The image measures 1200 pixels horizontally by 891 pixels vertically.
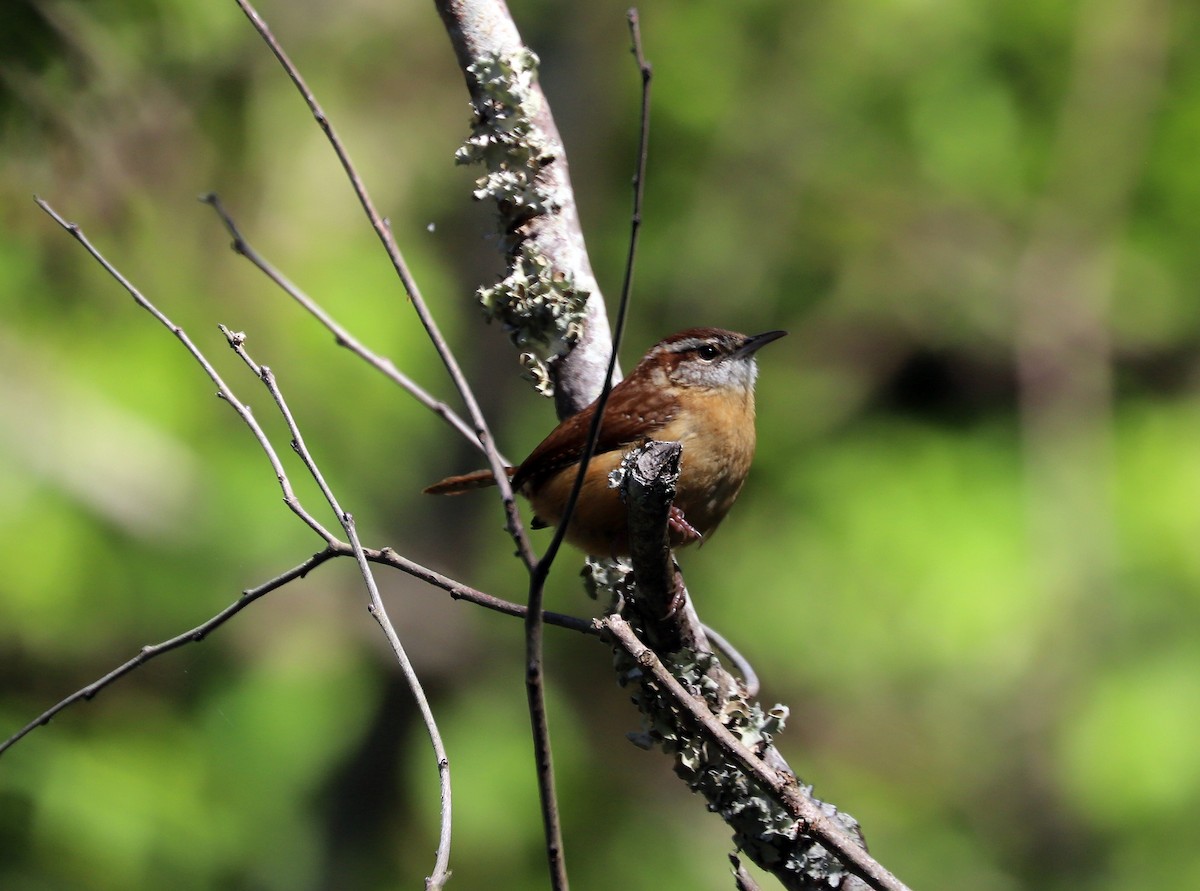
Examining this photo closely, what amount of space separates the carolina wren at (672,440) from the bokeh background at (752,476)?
3.46 metres

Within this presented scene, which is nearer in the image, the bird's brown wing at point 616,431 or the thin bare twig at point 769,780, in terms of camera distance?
the thin bare twig at point 769,780

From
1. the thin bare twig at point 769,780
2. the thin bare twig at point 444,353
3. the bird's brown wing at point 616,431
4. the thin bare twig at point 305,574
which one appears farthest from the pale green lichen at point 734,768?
the bird's brown wing at point 616,431

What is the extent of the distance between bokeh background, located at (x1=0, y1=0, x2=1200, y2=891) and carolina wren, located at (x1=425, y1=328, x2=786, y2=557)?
3.46m

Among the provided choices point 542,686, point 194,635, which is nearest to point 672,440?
point 194,635

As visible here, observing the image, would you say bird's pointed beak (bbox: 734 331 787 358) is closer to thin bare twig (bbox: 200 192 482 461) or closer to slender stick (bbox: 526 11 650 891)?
thin bare twig (bbox: 200 192 482 461)

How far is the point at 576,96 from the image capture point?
7617 mm

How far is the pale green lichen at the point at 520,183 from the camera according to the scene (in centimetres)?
262

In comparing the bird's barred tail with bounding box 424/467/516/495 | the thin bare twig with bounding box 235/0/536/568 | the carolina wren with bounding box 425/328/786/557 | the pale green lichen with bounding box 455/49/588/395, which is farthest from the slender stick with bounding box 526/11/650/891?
the bird's barred tail with bounding box 424/467/516/495

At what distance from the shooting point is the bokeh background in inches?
272

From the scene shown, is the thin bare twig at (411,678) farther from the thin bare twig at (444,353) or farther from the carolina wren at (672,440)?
the carolina wren at (672,440)

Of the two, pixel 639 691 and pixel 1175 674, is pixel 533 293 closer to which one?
pixel 639 691

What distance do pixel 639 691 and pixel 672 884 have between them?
568 centimetres

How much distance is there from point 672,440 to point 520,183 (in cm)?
87

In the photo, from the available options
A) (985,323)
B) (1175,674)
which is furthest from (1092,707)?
(985,323)
